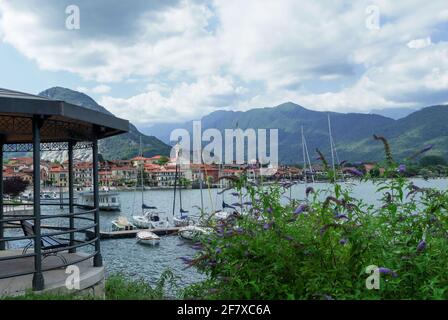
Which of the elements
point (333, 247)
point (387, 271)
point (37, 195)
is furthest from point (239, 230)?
point (37, 195)

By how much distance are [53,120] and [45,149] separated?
315 cm

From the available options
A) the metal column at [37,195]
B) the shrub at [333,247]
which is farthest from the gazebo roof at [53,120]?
the shrub at [333,247]

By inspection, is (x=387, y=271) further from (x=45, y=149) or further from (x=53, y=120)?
(x=45, y=149)

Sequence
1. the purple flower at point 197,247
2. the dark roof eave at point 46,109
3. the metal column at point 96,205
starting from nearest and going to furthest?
the purple flower at point 197,247
the dark roof eave at point 46,109
the metal column at point 96,205

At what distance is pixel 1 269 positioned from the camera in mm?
7684

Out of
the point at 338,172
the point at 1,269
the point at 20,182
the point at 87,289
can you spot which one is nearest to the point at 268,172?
the point at 338,172

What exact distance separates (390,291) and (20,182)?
7426cm

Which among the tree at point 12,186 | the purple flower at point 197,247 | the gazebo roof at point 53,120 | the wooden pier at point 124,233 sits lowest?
the wooden pier at point 124,233

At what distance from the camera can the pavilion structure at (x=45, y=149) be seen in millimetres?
5988

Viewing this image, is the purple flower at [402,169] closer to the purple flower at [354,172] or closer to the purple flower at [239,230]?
the purple flower at [354,172]

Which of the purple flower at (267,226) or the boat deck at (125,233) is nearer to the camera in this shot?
the purple flower at (267,226)

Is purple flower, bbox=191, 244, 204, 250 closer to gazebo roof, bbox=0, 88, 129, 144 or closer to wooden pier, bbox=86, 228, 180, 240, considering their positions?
gazebo roof, bbox=0, 88, 129, 144

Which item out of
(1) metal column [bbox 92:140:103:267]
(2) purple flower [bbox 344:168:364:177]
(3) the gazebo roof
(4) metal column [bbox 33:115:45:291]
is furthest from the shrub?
(1) metal column [bbox 92:140:103:267]
